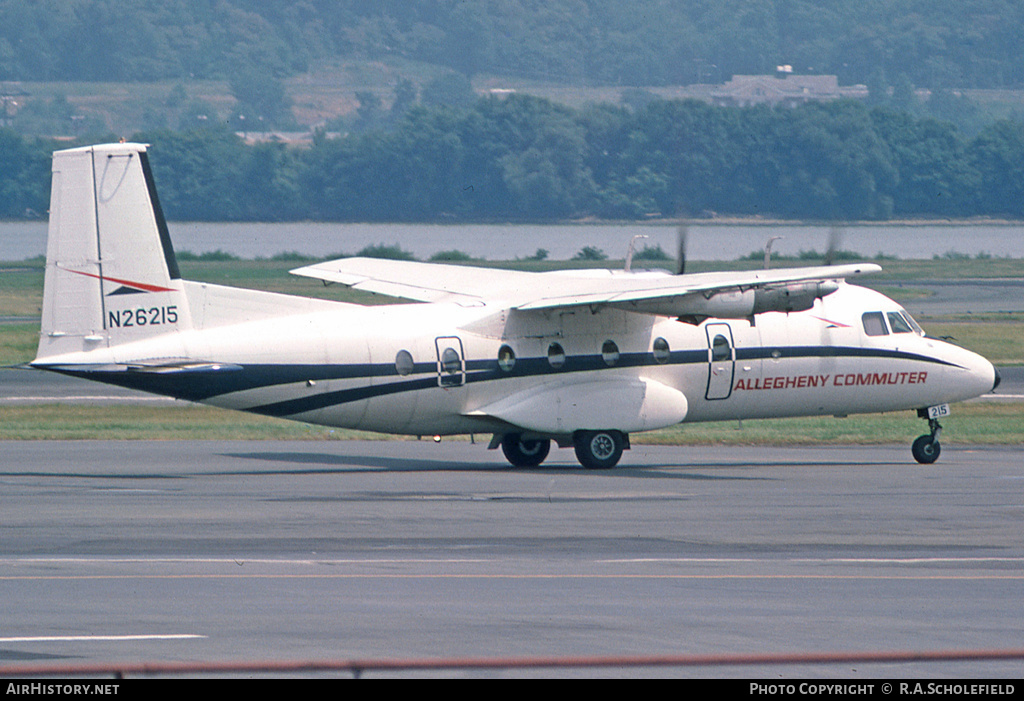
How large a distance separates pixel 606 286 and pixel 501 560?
37.7ft

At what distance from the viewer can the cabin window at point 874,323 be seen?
2823 cm

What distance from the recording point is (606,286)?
26.6 metres

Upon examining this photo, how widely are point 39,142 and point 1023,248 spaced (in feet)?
354

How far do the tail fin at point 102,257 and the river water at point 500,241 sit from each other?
315 ft

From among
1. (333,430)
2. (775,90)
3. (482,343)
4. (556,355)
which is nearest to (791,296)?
(556,355)

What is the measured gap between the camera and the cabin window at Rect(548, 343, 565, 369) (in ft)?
85.5

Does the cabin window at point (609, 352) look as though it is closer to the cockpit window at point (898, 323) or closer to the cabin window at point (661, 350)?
the cabin window at point (661, 350)

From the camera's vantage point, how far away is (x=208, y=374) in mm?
23531

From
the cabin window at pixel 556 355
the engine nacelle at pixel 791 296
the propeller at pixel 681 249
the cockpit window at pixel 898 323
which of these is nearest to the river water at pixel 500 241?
the cockpit window at pixel 898 323

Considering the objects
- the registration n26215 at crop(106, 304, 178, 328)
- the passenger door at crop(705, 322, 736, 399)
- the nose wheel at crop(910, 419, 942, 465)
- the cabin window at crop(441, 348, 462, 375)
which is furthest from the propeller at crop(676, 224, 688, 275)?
the registration n26215 at crop(106, 304, 178, 328)

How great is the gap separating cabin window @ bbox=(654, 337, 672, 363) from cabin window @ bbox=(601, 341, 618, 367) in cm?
82

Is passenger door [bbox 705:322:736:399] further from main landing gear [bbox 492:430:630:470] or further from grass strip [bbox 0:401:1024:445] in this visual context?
grass strip [bbox 0:401:1024:445]

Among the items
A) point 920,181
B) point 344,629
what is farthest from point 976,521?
point 920,181
